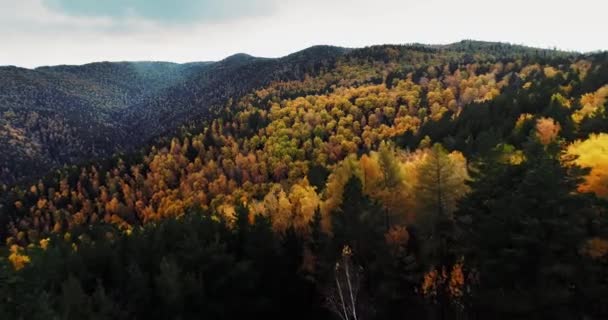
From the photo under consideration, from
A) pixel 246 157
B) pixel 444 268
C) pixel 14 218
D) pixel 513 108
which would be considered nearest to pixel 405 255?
pixel 444 268

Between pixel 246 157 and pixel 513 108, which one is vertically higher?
pixel 513 108

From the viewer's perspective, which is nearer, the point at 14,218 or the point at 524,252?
the point at 524,252

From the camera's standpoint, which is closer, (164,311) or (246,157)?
(164,311)

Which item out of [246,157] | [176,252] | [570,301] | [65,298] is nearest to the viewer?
[570,301]

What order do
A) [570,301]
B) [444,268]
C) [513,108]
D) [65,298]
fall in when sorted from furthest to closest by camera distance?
1. [513,108]
2. [444,268]
3. [65,298]
4. [570,301]

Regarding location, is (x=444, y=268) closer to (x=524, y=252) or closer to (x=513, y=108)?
(x=524, y=252)

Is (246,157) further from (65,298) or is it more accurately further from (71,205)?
(65,298)

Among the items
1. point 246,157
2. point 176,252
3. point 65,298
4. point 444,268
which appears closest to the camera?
point 65,298

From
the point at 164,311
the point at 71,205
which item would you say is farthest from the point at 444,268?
the point at 71,205

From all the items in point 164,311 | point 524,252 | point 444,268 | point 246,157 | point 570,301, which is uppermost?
point 524,252
